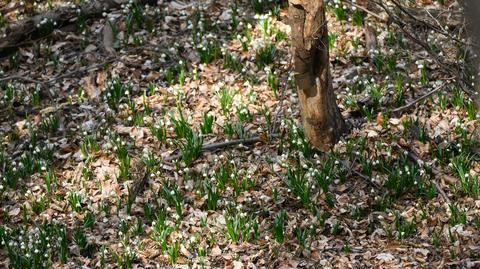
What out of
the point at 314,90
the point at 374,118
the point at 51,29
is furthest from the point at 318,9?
the point at 51,29

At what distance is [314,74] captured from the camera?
6.61 meters

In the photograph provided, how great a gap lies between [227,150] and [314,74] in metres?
1.17

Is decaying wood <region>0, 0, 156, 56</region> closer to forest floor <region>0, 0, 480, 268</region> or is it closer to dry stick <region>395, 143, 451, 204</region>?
forest floor <region>0, 0, 480, 268</region>

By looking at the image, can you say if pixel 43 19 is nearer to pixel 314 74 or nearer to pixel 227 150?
pixel 227 150

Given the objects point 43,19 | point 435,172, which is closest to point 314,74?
point 435,172

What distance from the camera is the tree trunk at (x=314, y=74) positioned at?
20.9 feet

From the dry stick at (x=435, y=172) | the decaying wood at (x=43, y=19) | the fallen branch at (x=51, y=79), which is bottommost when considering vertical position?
the dry stick at (x=435, y=172)

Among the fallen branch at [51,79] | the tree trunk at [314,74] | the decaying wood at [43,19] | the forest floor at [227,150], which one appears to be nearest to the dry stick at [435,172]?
the forest floor at [227,150]

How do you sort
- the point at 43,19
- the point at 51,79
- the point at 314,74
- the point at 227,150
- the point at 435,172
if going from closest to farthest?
the point at 435,172, the point at 314,74, the point at 227,150, the point at 51,79, the point at 43,19

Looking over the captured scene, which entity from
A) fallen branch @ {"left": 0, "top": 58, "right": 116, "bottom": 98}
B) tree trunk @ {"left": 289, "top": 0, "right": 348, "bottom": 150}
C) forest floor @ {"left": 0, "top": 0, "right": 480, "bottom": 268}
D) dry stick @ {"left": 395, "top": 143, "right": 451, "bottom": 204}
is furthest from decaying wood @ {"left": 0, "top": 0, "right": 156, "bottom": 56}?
dry stick @ {"left": 395, "top": 143, "right": 451, "bottom": 204}

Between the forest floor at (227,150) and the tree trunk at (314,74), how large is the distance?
183 millimetres

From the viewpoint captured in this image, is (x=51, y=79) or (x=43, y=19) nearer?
(x=51, y=79)

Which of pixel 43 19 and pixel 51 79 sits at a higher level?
pixel 43 19

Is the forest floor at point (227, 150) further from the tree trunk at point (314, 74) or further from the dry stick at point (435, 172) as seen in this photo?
the tree trunk at point (314, 74)
